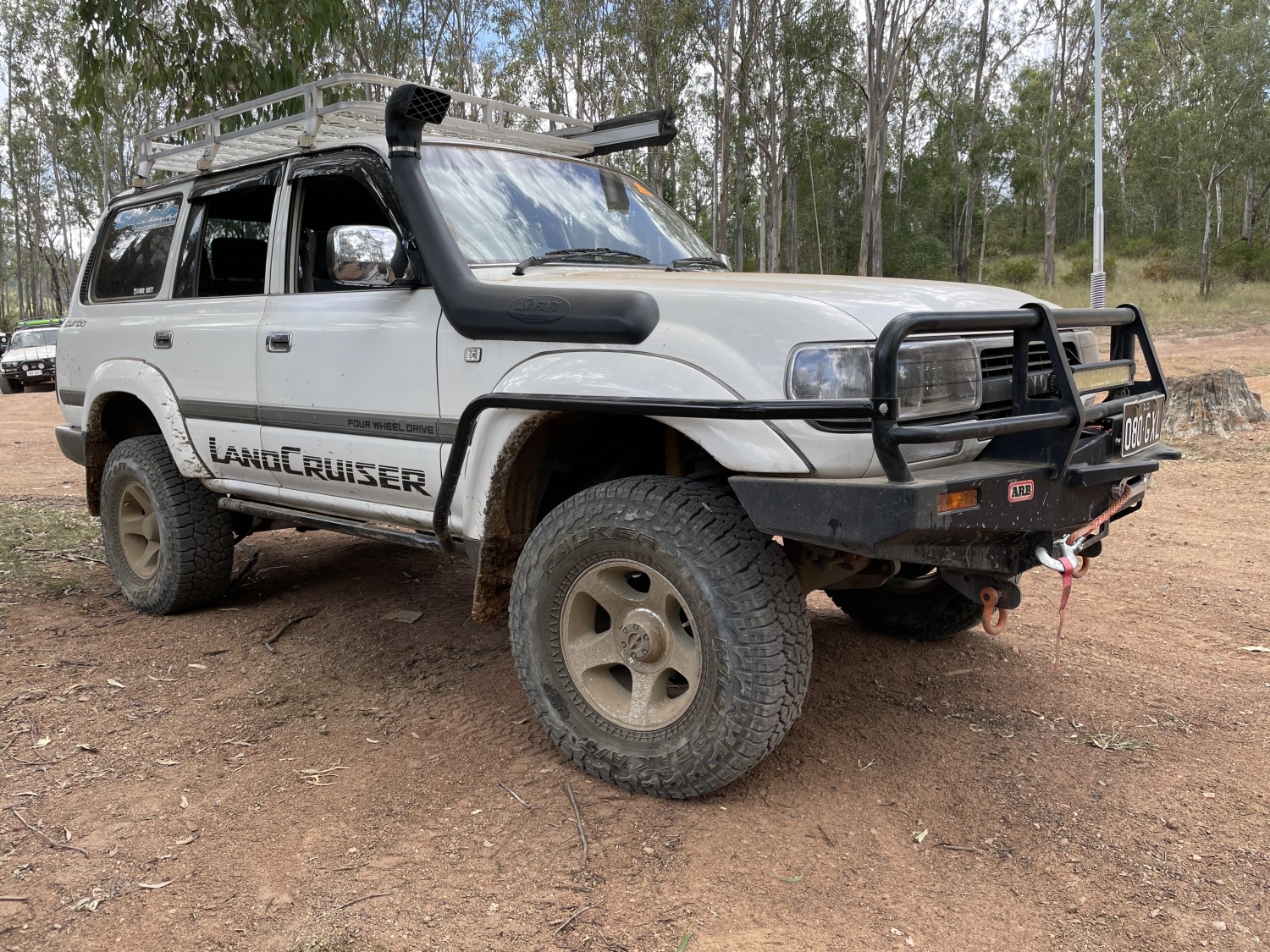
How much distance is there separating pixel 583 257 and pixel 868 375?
1495mm

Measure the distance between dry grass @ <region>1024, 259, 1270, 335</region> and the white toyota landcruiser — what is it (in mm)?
21727

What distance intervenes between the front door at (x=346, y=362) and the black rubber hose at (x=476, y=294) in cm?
16

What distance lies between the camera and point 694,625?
9.32ft

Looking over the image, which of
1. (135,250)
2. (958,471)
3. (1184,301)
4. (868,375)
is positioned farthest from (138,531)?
(1184,301)

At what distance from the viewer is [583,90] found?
24188 millimetres

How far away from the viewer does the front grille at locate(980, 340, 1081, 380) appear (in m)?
2.98

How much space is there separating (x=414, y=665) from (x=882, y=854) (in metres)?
2.22

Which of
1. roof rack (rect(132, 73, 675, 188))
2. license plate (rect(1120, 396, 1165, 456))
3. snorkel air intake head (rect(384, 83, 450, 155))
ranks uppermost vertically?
roof rack (rect(132, 73, 675, 188))

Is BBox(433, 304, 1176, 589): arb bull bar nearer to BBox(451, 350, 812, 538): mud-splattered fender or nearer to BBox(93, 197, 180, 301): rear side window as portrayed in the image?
BBox(451, 350, 812, 538): mud-splattered fender

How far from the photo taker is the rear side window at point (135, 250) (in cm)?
484

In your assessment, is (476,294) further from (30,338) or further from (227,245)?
(30,338)

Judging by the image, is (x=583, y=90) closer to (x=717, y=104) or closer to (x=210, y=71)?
(x=717, y=104)

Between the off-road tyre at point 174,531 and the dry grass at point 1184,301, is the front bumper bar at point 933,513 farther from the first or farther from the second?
the dry grass at point 1184,301

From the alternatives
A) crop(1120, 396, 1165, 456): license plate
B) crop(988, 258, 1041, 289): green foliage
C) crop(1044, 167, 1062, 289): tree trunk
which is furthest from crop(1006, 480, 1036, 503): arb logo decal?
crop(988, 258, 1041, 289): green foliage
